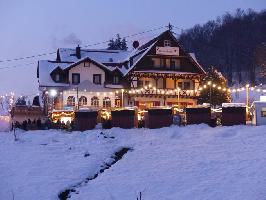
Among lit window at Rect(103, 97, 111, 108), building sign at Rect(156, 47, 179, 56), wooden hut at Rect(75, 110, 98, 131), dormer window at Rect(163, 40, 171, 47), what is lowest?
wooden hut at Rect(75, 110, 98, 131)

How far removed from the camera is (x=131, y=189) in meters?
22.1

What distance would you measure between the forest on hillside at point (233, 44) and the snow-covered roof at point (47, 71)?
38.4 m

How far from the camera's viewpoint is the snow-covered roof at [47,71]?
177ft

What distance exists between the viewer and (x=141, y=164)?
996 inches

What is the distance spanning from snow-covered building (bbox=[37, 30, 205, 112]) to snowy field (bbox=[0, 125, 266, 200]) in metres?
21.0

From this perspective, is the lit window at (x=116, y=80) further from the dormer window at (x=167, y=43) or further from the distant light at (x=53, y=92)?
the distant light at (x=53, y=92)

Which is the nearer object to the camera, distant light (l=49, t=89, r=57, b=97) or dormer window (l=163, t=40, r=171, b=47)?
distant light (l=49, t=89, r=57, b=97)

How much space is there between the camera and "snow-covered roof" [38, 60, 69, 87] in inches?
2121

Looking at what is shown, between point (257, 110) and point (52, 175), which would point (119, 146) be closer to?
point (52, 175)

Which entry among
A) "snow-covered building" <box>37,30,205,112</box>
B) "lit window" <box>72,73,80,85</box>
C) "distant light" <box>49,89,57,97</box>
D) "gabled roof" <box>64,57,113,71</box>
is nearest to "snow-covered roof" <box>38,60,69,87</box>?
"snow-covered building" <box>37,30,205,112</box>

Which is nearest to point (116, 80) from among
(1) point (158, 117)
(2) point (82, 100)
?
(2) point (82, 100)

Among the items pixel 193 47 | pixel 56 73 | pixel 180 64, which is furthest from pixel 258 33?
pixel 56 73

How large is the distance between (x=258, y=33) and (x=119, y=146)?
75.5 metres

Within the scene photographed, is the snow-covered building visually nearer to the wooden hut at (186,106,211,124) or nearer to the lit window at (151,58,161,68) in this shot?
the lit window at (151,58,161,68)
